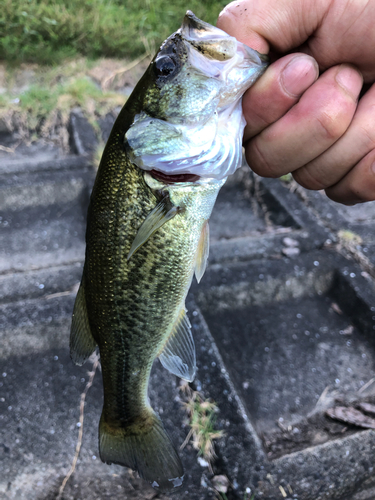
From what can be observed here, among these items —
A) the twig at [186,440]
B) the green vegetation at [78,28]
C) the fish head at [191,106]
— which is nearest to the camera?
the fish head at [191,106]

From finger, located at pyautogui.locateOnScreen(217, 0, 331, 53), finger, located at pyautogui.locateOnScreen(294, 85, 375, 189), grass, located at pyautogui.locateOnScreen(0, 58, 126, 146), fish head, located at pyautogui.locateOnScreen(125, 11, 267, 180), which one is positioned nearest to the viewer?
fish head, located at pyautogui.locateOnScreen(125, 11, 267, 180)

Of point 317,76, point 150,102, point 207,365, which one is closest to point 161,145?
point 150,102

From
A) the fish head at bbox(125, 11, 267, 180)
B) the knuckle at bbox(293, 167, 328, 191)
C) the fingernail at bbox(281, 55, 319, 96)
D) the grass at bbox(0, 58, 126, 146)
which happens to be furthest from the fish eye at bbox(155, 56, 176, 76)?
the grass at bbox(0, 58, 126, 146)

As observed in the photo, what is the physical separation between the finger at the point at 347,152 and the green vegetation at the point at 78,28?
527 cm

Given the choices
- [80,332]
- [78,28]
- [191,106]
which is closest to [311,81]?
[191,106]

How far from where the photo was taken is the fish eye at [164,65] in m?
1.25

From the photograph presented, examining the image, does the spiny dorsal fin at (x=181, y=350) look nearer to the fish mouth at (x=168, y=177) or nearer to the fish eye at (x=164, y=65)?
the fish mouth at (x=168, y=177)

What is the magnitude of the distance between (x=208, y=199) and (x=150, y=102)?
1.26 ft

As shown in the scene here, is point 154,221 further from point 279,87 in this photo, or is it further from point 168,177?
point 279,87

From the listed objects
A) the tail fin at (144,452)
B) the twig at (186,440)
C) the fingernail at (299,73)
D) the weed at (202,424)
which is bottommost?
the twig at (186,440)

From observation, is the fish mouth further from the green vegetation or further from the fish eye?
the green vegetation

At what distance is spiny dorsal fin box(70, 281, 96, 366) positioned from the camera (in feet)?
4.97

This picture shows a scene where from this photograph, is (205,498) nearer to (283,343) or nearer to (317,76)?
(283,343)

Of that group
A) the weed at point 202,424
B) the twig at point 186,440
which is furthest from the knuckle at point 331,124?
the twig at point 186,440
